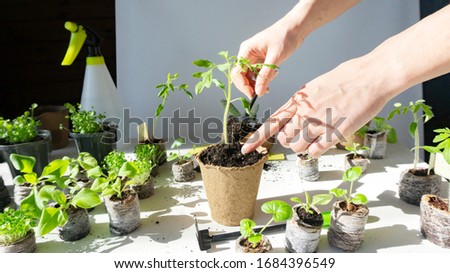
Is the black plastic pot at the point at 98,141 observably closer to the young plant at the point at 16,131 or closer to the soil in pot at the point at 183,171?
the young plant at the point at 16,131

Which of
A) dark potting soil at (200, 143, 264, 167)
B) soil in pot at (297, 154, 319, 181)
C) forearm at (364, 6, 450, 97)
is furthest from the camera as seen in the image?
soil in pot at (297, 154, 319, 181)

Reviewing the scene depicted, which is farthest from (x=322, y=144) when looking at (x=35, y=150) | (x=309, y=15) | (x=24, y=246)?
(x=35, y=150)

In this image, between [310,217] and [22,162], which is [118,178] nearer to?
[22,162]

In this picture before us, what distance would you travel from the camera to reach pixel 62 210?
741mm

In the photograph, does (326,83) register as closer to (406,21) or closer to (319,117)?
(319,117)

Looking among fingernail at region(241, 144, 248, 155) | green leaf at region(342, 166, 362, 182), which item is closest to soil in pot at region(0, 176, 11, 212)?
fingernail at region(241, 144, 248, 155)

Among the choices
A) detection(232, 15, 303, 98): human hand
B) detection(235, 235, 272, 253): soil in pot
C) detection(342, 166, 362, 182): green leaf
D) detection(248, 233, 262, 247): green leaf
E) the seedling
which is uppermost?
detection(232, 15, 303, 98): human hand

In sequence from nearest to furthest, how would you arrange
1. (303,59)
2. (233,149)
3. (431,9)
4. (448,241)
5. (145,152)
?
(448,241)
(233,149)
(145,152)
(431,9)
(303,59)

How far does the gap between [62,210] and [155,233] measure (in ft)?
0.67

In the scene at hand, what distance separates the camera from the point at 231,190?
799 millimetres

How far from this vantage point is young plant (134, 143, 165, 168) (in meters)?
1.06

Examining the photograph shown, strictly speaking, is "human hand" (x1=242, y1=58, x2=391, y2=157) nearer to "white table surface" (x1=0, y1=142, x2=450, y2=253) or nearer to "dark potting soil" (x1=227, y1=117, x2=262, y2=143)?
"white table surface" (x1=0, y1=142, x2=450, y2=253)

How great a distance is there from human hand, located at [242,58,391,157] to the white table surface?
22cm

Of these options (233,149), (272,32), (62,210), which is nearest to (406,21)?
(272,32)
